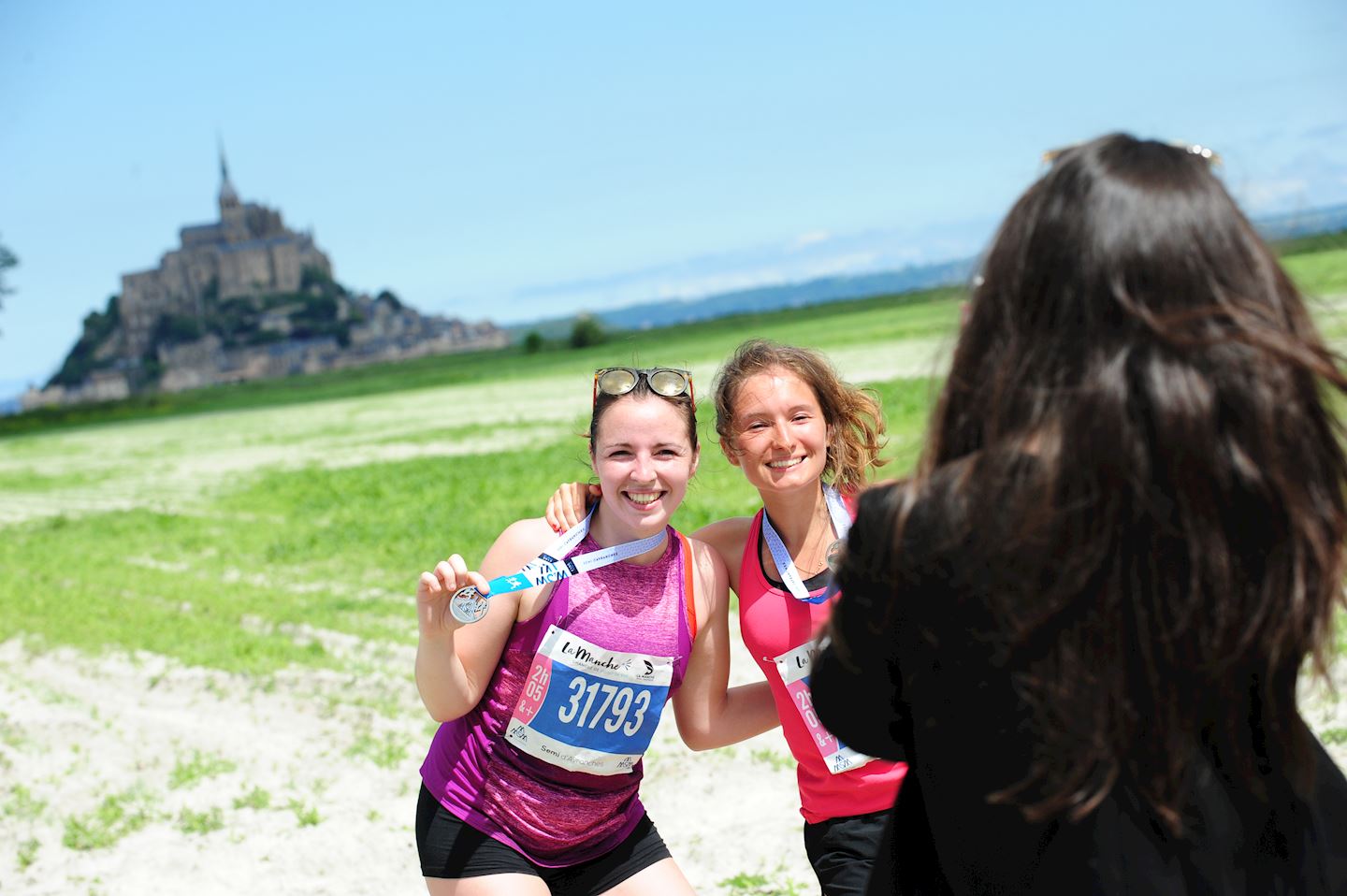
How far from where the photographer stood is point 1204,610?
64.4 inches

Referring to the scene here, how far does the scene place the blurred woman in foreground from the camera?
1.59m

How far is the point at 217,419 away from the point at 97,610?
41443mm

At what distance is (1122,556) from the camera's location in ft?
5.36

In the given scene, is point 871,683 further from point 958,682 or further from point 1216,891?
point 1216,891

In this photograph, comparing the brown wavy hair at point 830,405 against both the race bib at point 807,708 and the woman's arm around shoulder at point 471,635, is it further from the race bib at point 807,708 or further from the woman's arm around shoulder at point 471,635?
the woman's arm around shoulder at point 471,635

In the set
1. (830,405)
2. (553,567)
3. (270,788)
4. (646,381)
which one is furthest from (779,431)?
(270,788)

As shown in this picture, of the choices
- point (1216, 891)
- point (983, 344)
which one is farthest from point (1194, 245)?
point (1216, 891)

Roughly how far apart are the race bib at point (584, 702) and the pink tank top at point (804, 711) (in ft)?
0.96

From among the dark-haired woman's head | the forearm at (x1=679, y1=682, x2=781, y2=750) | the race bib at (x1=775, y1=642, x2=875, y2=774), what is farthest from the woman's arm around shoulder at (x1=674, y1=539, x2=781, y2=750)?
the dark-haired woman's head

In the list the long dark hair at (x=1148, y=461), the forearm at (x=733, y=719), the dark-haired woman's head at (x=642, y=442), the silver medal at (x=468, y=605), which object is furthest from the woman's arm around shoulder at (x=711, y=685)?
the long dark hair at (x=1148, y=461)

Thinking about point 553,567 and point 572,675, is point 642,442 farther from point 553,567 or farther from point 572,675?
point 572,675

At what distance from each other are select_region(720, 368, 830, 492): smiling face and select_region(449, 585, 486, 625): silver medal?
911 millimetres

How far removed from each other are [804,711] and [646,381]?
98 centimetres

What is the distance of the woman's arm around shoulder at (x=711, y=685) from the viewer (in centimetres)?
339
